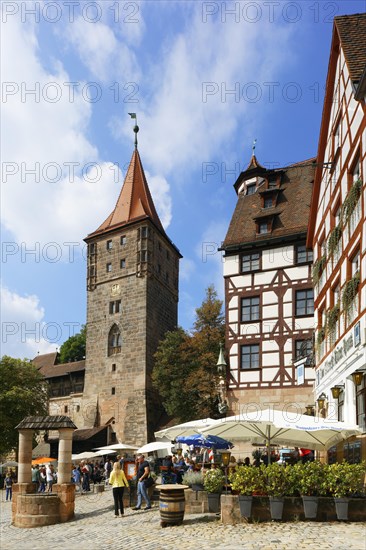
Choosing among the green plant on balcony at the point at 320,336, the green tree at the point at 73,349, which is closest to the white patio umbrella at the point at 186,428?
the green plant on balcony at the point at 320,336

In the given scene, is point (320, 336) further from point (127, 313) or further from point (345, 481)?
point (127, 313)

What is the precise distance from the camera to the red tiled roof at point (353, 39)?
17.9 metres

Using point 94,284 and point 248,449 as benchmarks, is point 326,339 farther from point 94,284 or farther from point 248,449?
point 94,284

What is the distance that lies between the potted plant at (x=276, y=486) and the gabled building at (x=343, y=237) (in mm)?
3966

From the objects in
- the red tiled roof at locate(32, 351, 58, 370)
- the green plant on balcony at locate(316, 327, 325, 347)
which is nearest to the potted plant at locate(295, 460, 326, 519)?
the green plant on balcony at locate(316, 327, 325, 347)

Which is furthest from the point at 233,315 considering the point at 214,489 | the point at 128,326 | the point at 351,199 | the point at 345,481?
the point at 345,481

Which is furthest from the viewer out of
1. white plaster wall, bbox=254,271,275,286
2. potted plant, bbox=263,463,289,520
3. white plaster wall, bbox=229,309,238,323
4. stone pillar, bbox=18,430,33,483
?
white plaster wall, bbox=229,309,238,323

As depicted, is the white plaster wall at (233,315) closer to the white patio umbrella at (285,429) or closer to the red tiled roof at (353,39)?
the red tiled roof at (353,39)

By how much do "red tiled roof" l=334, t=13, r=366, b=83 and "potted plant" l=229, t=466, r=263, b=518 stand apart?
11079 millimetres

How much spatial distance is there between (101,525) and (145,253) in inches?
1385

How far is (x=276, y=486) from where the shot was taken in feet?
41.5

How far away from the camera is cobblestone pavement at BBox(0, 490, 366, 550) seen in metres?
10.4

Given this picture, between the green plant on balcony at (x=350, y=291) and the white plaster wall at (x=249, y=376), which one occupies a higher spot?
the green plant on balcony at (x=350, y=291)

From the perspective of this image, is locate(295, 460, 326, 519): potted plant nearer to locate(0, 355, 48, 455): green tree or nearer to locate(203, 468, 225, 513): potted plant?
locate(203, 468, 225, 513): potted plant
